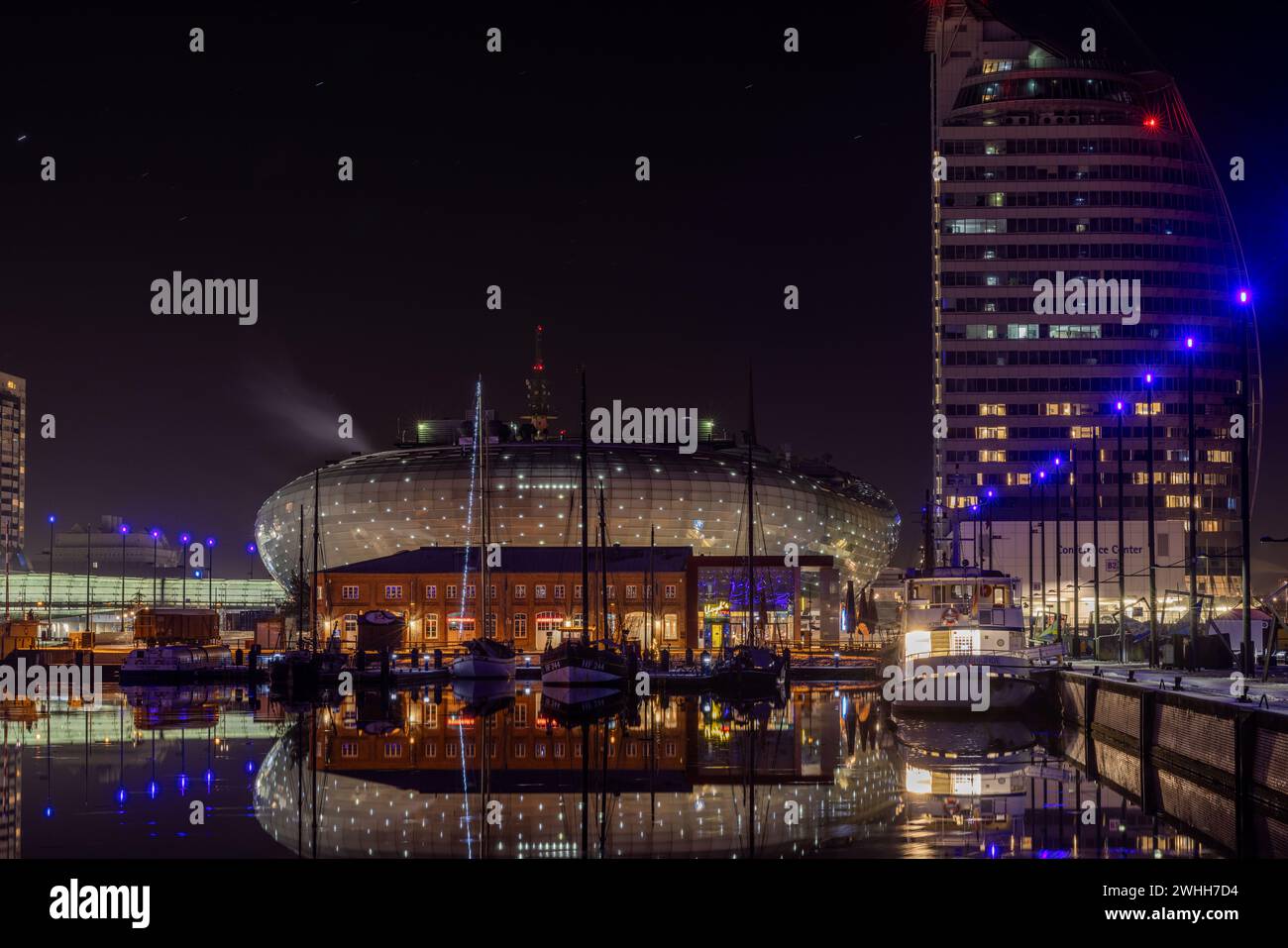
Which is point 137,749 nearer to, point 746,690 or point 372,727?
point 372,727

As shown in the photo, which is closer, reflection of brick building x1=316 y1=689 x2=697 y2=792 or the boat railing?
reflection of brick building x1=316 y1=689 x2=697 y2=792

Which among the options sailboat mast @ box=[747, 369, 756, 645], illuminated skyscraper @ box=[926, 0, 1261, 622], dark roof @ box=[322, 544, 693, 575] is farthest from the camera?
illuminated skyscraper @ box=[926, 0, 1261, 622]

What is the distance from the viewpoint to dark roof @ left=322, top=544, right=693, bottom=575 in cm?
12912

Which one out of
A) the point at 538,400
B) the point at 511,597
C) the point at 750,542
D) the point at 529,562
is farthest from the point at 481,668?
the point at 538,400

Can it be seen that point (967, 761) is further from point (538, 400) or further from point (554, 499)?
point (538, 400)

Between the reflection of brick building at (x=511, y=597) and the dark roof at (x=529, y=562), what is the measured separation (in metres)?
0.08

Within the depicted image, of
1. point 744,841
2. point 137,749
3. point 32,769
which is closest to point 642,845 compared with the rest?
point 744,841

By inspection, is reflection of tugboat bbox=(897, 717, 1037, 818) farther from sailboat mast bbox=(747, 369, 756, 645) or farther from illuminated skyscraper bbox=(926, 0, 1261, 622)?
illuminated skyscraper bbox=(926, 0, 1261, 622)

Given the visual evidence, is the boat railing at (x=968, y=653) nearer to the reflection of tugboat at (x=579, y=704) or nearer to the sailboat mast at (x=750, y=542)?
the reflection of tugboat at (x=579, y=704)

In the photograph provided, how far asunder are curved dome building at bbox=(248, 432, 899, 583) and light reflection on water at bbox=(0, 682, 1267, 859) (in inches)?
3966

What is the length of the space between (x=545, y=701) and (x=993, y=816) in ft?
132

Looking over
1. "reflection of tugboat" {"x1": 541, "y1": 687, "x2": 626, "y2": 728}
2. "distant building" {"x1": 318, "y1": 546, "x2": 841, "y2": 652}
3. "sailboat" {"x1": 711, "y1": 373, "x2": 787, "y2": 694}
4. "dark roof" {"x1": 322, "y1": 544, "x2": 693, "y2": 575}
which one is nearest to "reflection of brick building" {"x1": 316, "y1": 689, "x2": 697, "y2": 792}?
"reflection of tugboat" {"x1": 541, "y1": 687, "x2": 626, "y2": 728}

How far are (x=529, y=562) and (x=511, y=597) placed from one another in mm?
5913

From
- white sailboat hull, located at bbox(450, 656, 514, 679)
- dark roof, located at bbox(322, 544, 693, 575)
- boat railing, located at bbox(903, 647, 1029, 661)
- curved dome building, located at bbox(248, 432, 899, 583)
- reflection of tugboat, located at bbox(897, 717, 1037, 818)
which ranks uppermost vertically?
curved dome building, located at bbox(248, 432, 899, 583)
